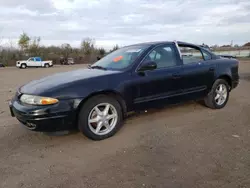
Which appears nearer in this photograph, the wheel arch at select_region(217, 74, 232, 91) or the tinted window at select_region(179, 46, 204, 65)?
the tinted window at select_region(179, 46, 204, 65)

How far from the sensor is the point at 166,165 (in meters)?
2.66

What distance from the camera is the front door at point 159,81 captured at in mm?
3730

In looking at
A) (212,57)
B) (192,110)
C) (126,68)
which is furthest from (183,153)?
(212,57)

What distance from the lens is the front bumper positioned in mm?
2982

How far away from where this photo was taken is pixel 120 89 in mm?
3516

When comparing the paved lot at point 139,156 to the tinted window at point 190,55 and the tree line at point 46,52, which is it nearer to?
the tinted window at point 190,55

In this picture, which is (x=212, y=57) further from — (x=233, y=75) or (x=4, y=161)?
(x=4, y=161)

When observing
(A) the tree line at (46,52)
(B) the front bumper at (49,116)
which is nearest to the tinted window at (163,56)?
(B) the front bumper at (49,116)

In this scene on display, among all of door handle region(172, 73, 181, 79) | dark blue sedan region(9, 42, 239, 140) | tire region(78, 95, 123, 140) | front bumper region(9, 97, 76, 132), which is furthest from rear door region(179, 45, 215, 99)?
front bumper region(9, 97, 76, 132)

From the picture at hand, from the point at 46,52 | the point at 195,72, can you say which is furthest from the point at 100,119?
the point at 46,52

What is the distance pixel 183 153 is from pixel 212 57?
9.12 ft

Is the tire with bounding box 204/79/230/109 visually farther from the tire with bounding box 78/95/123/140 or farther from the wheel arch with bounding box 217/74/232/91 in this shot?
the tire with bounding box 78/95/123/140

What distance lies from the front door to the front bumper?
1.13 meters

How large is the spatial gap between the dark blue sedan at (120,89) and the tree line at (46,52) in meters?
39.0
